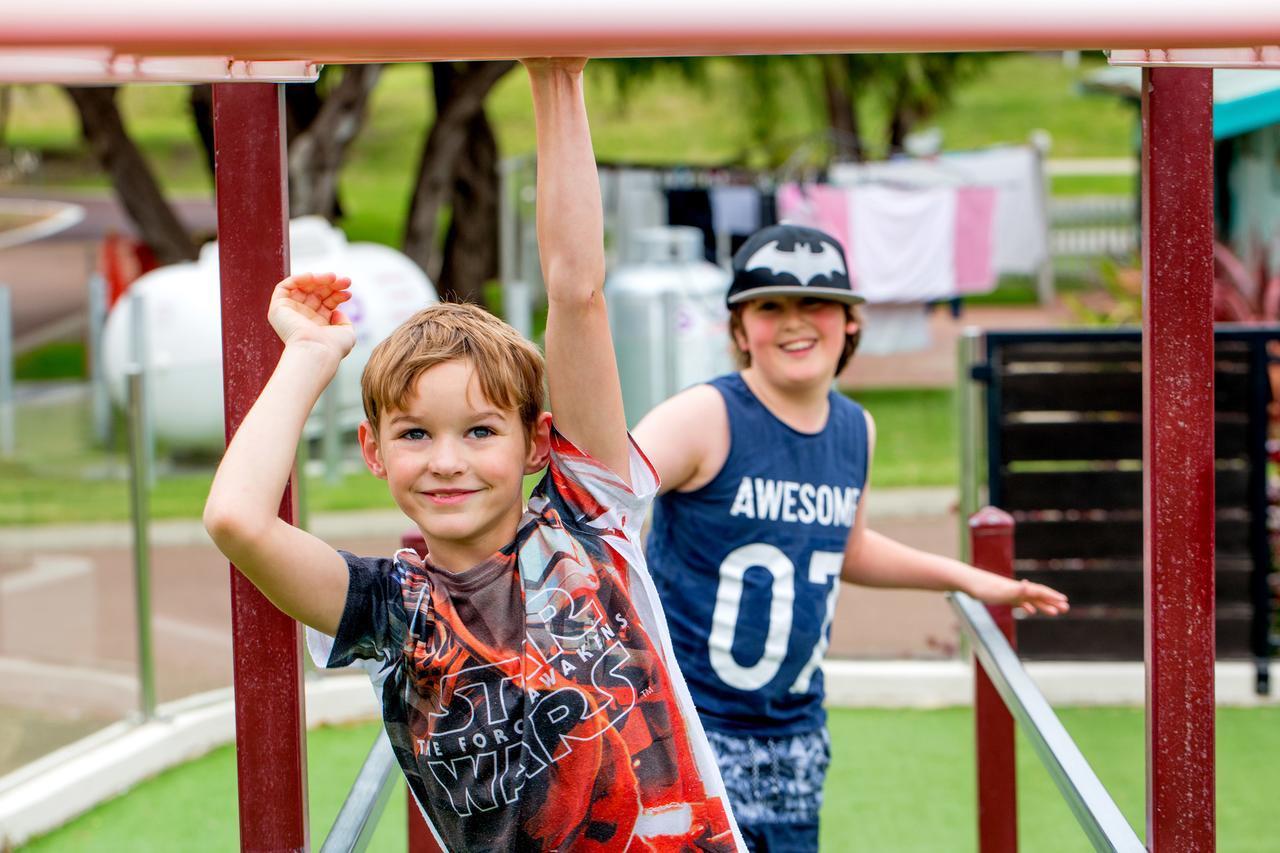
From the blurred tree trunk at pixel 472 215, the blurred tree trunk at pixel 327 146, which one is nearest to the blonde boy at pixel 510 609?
the blurred tree trunk at pixel 327 146

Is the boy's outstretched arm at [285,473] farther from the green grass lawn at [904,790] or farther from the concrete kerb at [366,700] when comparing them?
the concrete kerb at [366,700]

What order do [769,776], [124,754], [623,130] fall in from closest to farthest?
[769,776] < [124,754] < [623,130]

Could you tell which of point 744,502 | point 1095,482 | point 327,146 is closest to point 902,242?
point 327,146

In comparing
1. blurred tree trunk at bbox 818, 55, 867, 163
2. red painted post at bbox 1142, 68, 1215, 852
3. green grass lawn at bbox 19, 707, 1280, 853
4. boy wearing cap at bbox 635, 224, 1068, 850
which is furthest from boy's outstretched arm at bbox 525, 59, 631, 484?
blurred tree trunk at bbox 818, 55, 867, 163

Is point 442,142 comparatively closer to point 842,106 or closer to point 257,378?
point 257,378

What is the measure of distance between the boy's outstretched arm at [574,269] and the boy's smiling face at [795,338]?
2.92 feet

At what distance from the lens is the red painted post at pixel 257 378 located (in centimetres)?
168

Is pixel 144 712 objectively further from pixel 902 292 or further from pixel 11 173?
pixel 11 173

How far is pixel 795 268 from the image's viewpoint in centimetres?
243

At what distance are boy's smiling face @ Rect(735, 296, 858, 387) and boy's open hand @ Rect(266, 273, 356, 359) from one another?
0.98m

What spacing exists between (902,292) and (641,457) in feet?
37.7

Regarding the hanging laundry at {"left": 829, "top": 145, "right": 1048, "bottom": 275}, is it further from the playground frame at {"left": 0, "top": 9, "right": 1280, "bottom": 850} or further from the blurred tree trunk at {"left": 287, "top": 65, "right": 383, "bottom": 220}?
the playground frame at {"left": 0, "top": 9, "right": 1280, "bottom": 850}

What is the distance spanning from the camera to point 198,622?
6.16m

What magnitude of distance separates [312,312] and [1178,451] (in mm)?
919
